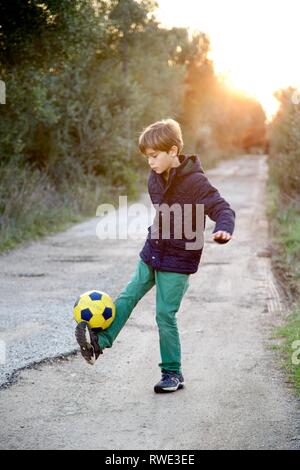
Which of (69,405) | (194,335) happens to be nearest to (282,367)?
(194,335)

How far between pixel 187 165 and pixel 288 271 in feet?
18.7

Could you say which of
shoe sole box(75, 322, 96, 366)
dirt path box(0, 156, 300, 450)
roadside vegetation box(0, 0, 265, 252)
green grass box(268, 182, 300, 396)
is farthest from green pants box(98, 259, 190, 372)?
roadside vegetation box(0, 0, 265, 252)

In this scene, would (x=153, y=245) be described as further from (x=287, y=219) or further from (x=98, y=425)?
(x=287, y=219)

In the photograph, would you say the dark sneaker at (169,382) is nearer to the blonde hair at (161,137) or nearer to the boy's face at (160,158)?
the boy's face at (160,158)

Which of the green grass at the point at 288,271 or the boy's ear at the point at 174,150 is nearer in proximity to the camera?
the boy's ear at the point at 174,150

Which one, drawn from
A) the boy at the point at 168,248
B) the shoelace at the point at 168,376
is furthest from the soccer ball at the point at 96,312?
the shoelace at the point at 168,376

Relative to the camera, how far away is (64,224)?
15.0 m

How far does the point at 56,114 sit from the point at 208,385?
1482 cm

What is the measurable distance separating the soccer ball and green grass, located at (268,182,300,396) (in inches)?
57.2

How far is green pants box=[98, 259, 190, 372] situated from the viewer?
4816mm

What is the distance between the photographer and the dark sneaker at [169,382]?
4.79 meters

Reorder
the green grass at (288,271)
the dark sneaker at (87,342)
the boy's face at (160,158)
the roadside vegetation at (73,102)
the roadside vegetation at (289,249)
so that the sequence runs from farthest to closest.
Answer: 1. the roadside vegetation at (73,102)
2. the roadside vegetation at (289,249)
3. the green grass at (288,271)
4. the boy's face at (160,158)
5. the dark sneaker at (87,342)

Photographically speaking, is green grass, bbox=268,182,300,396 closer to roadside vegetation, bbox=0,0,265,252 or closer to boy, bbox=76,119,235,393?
boy, bbox=76,119,235,393

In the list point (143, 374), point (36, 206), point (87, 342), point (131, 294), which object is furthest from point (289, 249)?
point (87, 342)
